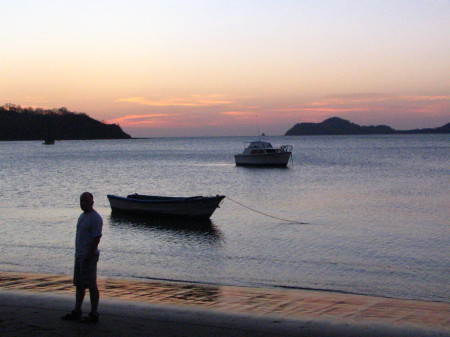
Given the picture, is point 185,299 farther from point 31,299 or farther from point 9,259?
point 9,259

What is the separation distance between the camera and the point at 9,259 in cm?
1778

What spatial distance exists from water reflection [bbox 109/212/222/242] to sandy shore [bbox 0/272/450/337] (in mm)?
9945

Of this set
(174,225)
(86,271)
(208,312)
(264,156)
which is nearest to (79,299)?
(86,271)

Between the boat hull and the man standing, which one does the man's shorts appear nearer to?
the man standing

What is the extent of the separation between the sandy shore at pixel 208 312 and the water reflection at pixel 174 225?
32.6 feet

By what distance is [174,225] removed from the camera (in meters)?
26.2

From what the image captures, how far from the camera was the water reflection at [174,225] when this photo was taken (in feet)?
78.4

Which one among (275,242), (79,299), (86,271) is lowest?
(275,242)

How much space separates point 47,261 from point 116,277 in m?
3.64

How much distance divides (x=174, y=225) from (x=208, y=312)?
659 inches

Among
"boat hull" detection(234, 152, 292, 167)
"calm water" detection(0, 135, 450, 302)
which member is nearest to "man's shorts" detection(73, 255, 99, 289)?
"calm water" detection(0, 135, 450, 302)

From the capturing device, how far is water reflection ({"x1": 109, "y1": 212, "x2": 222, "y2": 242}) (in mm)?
23909

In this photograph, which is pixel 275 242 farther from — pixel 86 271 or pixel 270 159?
pixel 270 159

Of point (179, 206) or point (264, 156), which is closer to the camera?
point (179, 206)
